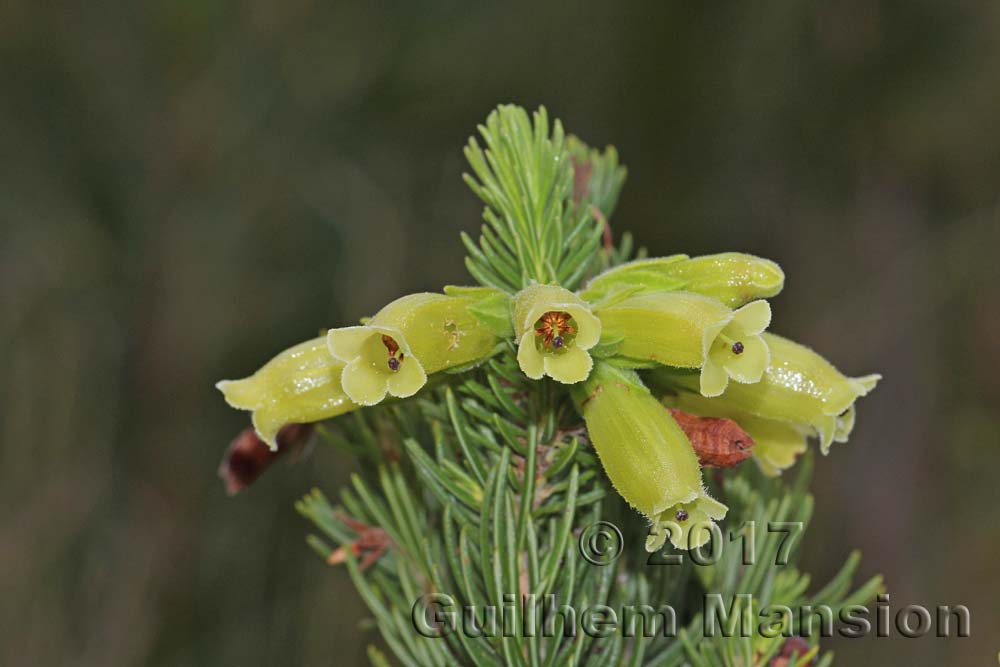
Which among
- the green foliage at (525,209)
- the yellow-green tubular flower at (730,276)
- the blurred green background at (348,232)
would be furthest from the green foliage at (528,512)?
the blurred green background at (348,232)

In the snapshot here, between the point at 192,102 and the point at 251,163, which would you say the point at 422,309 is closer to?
the point at 192,102

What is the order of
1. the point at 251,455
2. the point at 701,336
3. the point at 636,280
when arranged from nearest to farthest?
1. the point at 701,336
2. the point at 636,280
3. the point at 251,455

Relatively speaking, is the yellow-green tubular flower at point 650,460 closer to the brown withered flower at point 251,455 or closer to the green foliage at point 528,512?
the green foliage at point 528,512

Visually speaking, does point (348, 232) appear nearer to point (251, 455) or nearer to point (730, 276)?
point (251, 455)

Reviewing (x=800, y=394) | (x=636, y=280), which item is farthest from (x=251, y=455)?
(x=800, y=394)

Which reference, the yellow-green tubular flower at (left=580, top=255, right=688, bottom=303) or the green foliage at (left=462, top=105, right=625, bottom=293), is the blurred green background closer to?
the green foliage at (left=462, top=105, right=625, bottom=293)
